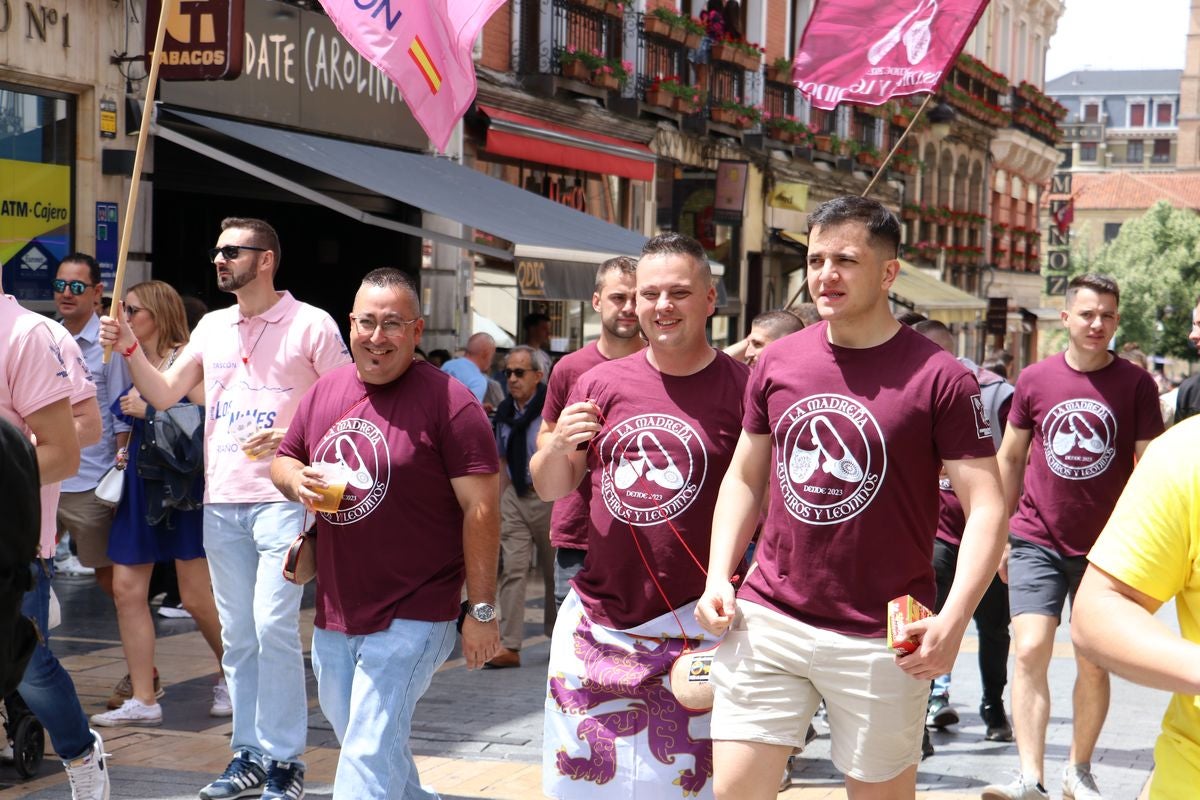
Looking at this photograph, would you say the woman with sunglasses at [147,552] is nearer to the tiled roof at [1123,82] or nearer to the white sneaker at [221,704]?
the white sneaker at [221,704]

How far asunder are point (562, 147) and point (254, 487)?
12.3m

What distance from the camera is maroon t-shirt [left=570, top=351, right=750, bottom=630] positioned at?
176 inches

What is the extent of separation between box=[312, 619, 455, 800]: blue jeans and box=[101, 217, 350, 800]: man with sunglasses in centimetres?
88

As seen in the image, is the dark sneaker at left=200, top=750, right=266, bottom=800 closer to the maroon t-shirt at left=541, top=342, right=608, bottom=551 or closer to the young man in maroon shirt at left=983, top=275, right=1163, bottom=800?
the maroon t-shirt at left=541, top=342, right=608, bottom=551

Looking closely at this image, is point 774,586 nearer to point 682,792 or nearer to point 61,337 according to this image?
point 682,792

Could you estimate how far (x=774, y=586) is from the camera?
161 inches

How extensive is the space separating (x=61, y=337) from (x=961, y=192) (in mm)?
36065

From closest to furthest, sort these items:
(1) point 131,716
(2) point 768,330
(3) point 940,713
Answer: (2) point 768,330 < (1) point 131,716 < (3) point 940,713

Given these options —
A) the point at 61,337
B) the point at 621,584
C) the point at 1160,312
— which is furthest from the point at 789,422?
the point at 1160,312

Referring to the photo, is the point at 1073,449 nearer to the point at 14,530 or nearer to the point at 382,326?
the point at 382,326

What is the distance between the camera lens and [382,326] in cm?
487

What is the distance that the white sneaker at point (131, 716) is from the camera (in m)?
6.89

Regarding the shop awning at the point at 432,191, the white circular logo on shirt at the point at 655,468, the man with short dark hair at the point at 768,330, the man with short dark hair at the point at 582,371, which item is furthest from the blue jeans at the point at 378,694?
the shop awning at the point at 432,191

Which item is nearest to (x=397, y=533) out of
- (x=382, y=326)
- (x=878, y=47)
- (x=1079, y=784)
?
(x=382, y=326)
